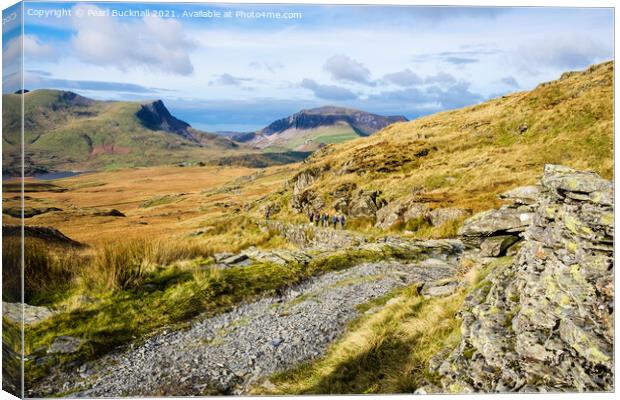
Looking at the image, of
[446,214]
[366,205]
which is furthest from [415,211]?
[366,205]

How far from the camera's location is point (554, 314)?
22.5ft

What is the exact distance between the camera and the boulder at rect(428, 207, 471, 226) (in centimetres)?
2044

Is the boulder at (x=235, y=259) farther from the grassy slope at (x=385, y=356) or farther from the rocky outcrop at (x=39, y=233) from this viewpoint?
the grassy slope at (x=385, y=356)

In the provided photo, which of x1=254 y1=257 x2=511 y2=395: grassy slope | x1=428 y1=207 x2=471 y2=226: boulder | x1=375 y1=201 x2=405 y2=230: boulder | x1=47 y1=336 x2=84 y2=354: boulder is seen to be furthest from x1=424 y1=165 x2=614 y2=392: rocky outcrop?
x1=375 y1=201 x2=405 y2=230: boulder

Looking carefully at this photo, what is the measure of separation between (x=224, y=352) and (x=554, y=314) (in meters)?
6.05

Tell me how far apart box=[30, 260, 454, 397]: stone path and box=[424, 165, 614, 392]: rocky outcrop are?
125 inches

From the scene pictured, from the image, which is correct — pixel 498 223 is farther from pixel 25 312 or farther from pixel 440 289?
pixel 25 312

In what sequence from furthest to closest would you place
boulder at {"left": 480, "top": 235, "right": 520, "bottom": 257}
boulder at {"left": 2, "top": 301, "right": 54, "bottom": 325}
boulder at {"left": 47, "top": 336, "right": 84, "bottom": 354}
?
boulder at {"left": 480, "top": 235, "right": 520, "bottom": 257} → boulder at {"left": 47, "top": 336, "right": 84, "bottom": 354} → boulder at {"left": 2, "top": 301, "right": 54, "bottom": 325}

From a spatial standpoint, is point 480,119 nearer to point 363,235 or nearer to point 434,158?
point 434,158

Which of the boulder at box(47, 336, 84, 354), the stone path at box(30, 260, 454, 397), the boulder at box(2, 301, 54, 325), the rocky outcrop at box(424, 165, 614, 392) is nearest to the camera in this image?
the rocky outcrop at box(424, 165, 614, 392)

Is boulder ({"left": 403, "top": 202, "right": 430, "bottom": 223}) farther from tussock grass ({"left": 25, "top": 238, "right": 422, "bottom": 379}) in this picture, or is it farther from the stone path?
the stone path

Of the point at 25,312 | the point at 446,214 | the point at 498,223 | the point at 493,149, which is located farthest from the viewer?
the point at 493,149

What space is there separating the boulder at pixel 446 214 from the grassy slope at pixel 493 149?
494 mm

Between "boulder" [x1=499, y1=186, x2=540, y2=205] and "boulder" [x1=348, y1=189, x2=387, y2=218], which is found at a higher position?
"boulder" [x1=499, y1=186, x2=540, y2=205]
